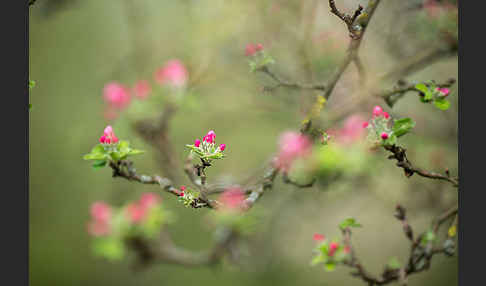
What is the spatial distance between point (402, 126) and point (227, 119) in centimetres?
198

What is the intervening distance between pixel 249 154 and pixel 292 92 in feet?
5.78

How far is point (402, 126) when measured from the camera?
848mm

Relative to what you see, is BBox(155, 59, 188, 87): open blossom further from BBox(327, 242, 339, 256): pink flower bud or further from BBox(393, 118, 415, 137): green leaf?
BBox(393, 118, 415, 137): green leaf

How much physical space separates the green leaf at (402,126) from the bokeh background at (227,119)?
6.3 inches

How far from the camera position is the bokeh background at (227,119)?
1926 mm

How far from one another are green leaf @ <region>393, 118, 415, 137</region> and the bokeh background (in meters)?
0.16

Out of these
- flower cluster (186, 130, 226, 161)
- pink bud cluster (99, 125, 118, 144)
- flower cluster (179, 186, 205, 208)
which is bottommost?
flower cluster (179, 186, 205, 208)

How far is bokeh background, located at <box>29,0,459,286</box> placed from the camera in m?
1.93

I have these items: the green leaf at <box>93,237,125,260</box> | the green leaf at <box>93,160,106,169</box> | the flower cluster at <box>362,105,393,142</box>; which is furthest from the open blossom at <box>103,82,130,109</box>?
the flower cluster at <box>362,105,393,142</box>

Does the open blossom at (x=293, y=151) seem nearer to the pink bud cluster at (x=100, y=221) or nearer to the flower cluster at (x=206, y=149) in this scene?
the flower cluster at (x=206, y=149)

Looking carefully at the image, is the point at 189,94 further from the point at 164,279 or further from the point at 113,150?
the point at 164,279

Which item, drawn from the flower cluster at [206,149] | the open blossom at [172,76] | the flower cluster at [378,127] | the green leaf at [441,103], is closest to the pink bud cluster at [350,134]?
the flower cluster at [378,127]

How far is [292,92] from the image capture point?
1.85 meters

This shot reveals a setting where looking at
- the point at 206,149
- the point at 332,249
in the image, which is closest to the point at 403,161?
the point at 332,249
